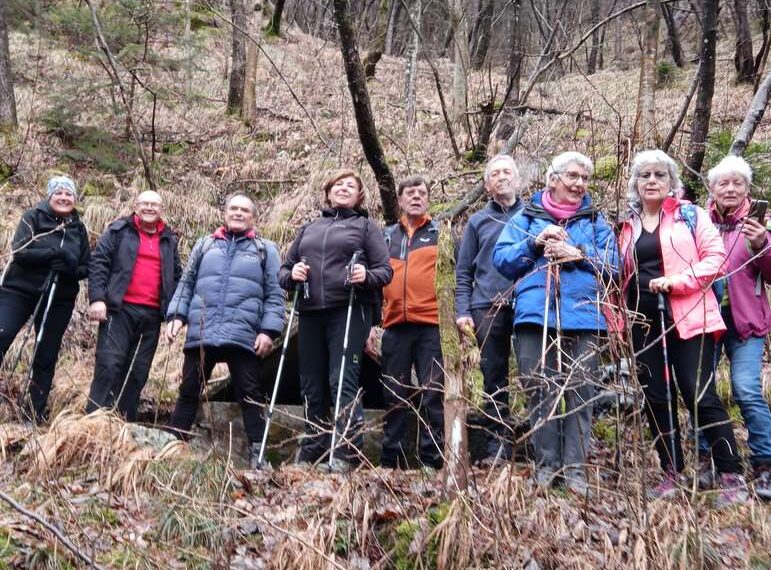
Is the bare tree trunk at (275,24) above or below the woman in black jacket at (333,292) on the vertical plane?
above

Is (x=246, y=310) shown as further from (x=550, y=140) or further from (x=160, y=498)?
(x=550, y=140)

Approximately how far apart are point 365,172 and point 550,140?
2.83 m

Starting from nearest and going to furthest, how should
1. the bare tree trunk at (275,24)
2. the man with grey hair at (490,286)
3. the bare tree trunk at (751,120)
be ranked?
the man with grey hair at (490,286) < the bare tree trunk at (751,120) < the bare tree trunk at (275,24)

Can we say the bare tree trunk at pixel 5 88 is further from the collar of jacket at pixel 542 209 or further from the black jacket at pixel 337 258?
the collar of jacket at pixel 542 209

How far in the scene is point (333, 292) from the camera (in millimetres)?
5234

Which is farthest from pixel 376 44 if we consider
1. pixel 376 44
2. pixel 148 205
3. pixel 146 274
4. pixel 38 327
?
pixel 38 327

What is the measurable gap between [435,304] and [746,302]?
1990 mm

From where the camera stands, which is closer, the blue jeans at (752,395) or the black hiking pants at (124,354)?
the blue jeans at (752,395)

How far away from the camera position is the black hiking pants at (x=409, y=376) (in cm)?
513

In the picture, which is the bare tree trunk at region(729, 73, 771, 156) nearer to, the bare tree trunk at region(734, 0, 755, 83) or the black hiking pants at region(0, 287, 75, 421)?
the black hiking pants at region(0, 287, 75, 421)

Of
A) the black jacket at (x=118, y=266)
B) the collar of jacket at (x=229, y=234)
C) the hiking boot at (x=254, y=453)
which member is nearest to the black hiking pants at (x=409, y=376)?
the hiking boot at (x=254, y=453)

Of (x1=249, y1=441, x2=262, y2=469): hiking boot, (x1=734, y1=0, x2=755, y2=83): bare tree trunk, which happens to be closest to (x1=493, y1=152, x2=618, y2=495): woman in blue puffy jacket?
(x1=249, y1=441, x2=262, y2=469): hiking boot

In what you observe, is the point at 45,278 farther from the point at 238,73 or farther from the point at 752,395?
the point at 238,73

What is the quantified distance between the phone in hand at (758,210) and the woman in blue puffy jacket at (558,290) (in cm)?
91
